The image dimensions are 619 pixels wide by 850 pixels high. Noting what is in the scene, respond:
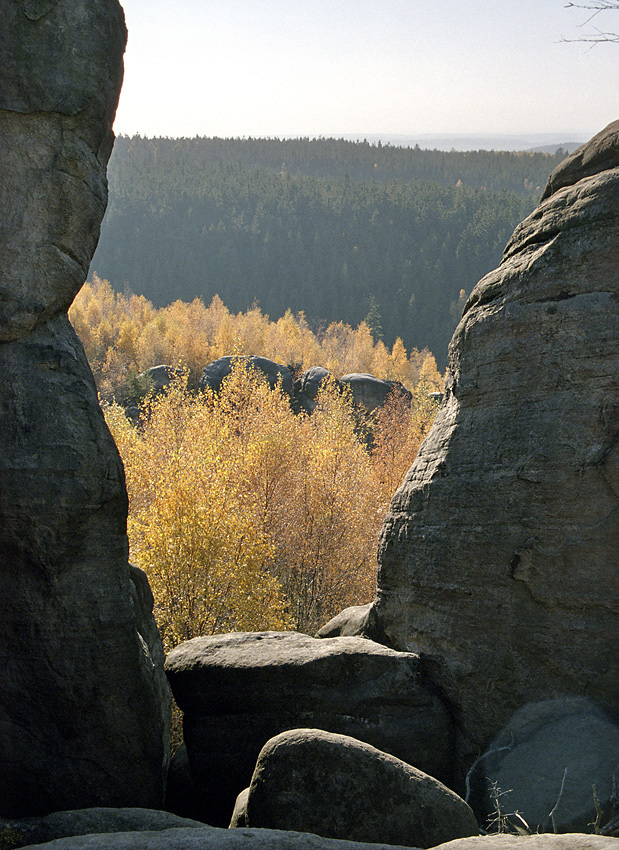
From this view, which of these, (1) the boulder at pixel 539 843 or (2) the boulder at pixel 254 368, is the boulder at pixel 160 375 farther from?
(1) the boulder at pixel 539 843

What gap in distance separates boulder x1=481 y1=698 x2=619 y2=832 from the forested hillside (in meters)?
110

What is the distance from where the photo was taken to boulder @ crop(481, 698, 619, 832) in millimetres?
6477

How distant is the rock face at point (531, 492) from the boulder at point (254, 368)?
3343 centimetres

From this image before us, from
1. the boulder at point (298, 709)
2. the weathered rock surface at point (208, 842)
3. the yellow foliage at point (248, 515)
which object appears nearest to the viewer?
the weathered rock surface at point (208, 842)

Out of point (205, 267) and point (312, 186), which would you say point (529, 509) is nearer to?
point (205, 267)

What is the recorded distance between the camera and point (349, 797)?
19.6 feet

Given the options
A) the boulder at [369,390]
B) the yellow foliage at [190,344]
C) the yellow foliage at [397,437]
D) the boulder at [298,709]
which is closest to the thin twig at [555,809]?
the boulder at [298,709]

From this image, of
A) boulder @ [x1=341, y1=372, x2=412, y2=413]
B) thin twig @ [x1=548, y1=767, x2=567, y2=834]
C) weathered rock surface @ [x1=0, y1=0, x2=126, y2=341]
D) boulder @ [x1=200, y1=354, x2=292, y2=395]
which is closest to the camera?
thin twig @ [x1=548, y1=767, x2=567, y2=834]

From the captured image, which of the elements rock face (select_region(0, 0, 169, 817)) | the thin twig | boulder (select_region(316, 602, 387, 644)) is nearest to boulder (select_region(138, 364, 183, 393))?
boulder (select_region(316, 602, 387, 644))

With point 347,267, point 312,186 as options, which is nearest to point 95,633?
point 347,267

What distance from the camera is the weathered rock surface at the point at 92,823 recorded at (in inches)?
217

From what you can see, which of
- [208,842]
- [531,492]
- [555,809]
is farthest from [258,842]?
[531,492]

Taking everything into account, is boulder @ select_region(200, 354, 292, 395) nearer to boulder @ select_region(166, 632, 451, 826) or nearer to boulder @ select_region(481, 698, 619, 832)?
boulder @ select_region(166, 632, 451, 826)

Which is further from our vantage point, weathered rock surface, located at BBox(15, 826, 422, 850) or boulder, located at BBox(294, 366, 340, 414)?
boulder, located at BBox(294, 366, 340, 414)
